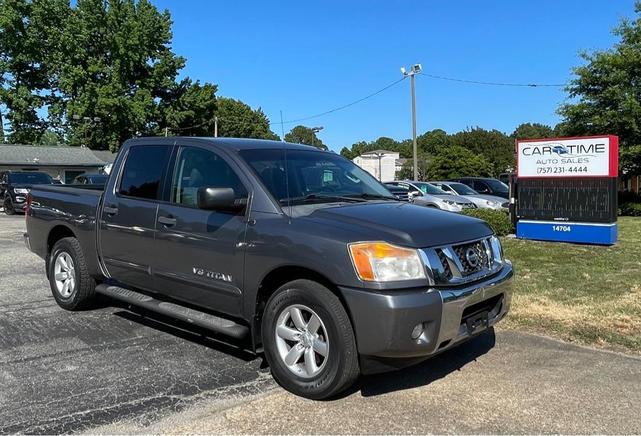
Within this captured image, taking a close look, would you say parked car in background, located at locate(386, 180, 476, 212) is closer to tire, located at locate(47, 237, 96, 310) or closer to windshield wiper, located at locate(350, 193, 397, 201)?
windshield wiper, located at locate(350, 193, 397, 201)

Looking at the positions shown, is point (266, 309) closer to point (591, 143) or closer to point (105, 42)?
point (591, 143)

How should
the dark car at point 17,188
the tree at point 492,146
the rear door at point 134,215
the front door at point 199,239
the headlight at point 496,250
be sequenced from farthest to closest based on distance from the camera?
the tree at point 492,146, the dark car at point 17,188, the rear door at point 134,215, the headlight at point 496,250, the front door at point 199,239

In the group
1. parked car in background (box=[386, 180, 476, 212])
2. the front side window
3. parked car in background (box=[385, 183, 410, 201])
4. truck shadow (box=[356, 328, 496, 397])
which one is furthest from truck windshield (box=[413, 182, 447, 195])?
the front side window

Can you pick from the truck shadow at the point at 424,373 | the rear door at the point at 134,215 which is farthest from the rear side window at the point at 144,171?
the truck shadow at the point at 424,373

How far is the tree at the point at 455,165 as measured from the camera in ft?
225

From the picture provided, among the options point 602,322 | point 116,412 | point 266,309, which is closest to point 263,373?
point 266,309

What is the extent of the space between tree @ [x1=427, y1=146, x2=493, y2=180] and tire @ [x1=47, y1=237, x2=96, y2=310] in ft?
209

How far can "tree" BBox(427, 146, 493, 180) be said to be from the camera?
225 ft

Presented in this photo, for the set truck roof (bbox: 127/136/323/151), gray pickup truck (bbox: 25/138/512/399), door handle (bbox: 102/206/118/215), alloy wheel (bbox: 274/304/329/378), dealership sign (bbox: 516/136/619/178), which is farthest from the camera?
dealership sign (bbox: 516/136/619/178)

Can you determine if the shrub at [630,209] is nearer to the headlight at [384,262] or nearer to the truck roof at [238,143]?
the truck roof at [238,143]

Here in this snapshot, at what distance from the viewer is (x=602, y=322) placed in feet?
19.6

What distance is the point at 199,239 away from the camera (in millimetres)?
4742

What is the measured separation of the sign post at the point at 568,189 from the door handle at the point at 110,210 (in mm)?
9239

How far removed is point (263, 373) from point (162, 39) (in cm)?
5153
